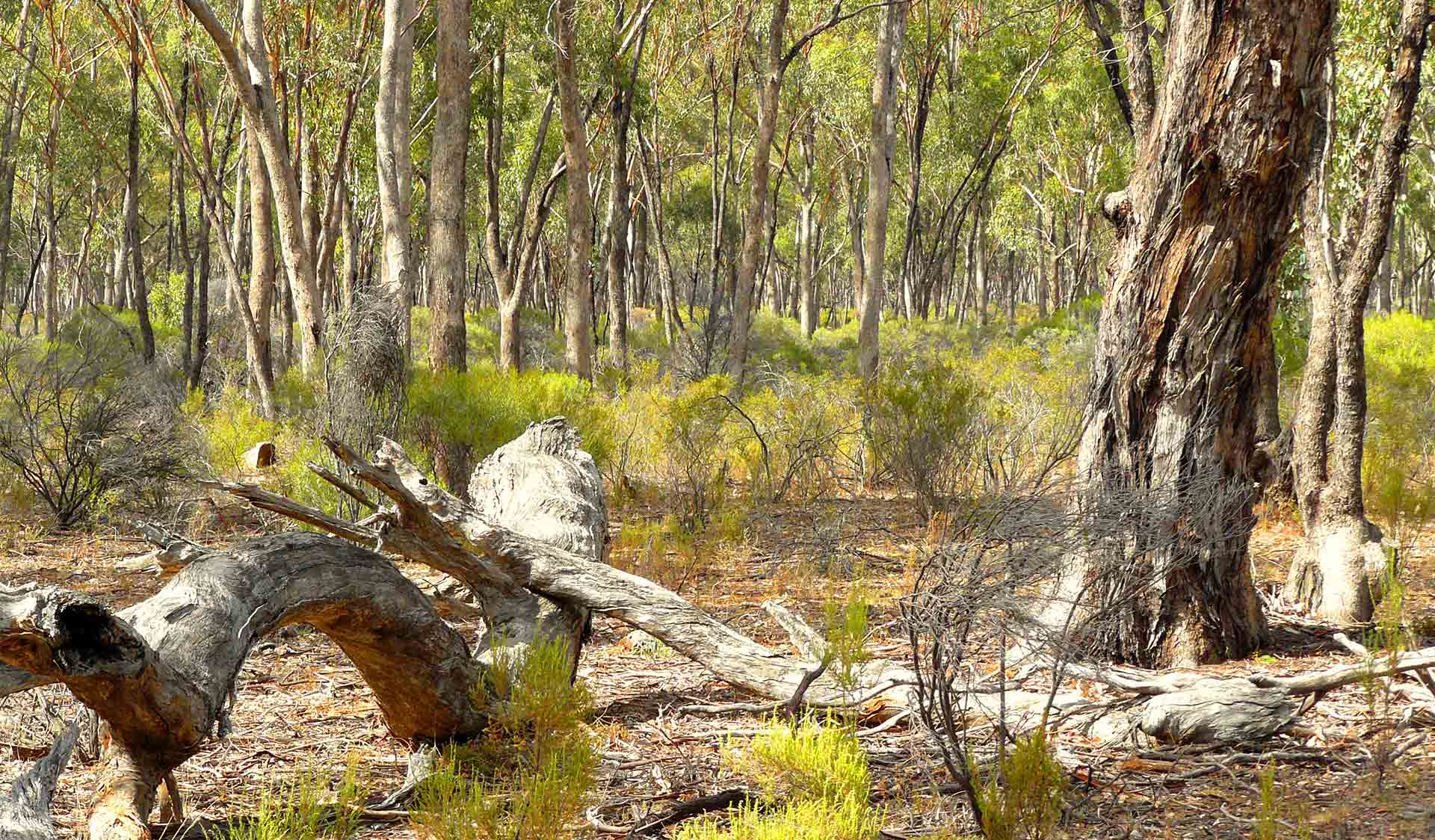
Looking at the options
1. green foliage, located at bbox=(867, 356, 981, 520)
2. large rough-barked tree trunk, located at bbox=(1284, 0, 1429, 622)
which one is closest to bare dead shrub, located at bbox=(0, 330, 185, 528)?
green foliage, located at bbox=(867, 356, 981, 520)

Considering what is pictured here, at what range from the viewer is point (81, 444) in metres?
8.00

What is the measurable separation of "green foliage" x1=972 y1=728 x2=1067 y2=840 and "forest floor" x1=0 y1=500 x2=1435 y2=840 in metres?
0.26

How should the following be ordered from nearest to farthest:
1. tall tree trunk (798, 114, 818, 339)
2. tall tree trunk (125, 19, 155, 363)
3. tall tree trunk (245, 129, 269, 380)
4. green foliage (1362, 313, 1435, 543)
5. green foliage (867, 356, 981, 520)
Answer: green foliage (1362, 313, 1435, 543) < green foliage (867, 356, 981, 520) < tall tree trunk (245, 129, 269, 380) < tall tree trunk (125, 19, 155, 363) < tall tree trunk (798, 114, 818, 339)

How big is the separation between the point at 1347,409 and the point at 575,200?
350 inches

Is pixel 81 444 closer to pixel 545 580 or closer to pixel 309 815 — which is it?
pixel 545 580

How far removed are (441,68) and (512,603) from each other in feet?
23.2

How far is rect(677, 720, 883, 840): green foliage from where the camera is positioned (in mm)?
2627

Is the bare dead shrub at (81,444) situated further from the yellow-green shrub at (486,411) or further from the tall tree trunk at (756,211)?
the tall tree trunk at (756,211)

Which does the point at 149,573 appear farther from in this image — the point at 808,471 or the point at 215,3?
the point at 215,3

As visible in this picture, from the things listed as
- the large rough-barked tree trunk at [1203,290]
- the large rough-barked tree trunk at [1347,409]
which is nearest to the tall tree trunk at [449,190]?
the large rough-barked tree trunk at [1203,290]

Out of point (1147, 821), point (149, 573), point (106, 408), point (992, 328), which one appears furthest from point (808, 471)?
point (992, 328)

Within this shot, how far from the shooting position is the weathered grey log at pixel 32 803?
6.45 ft

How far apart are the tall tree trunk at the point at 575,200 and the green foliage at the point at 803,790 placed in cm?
893

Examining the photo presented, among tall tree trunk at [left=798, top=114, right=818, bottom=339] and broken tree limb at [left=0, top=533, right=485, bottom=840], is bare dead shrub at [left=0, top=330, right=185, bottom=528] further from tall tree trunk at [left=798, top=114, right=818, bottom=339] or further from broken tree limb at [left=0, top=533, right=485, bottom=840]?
tall tree trunk at [left=798, top=114, right=818, bottom=339]
